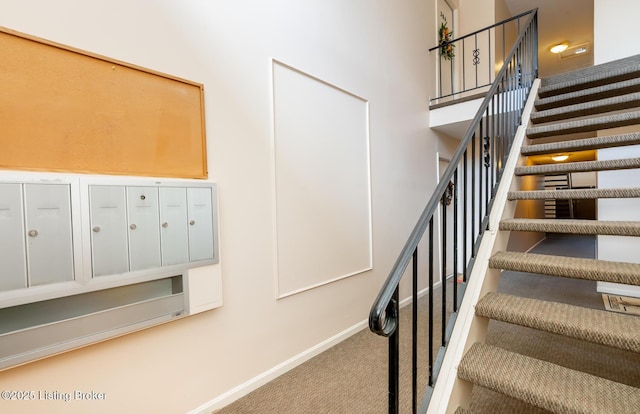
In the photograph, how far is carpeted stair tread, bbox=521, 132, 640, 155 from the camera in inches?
77.0

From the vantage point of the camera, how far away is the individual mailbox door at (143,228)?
4.57 ft

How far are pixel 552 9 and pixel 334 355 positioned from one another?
6775 millimetres

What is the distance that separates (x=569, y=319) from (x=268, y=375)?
1.72 meters

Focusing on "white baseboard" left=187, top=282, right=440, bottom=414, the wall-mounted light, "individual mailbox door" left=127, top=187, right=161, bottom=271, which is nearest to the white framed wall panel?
"white baseboard" left=187, top=282, right=440, bottom=414

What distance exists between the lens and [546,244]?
272 inches

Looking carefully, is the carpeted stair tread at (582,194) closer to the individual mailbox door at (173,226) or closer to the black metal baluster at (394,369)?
the black metal baluster at (394,369)

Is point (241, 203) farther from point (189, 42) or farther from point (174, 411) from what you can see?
point (174, 411)

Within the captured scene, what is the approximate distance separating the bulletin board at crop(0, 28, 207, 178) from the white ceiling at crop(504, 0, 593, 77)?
6270 mm

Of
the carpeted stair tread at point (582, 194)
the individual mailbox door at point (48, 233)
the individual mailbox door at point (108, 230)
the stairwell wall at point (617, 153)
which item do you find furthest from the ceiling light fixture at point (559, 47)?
the individual mailbox door at point (48, 233)

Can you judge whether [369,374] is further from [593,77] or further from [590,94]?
[593,77]

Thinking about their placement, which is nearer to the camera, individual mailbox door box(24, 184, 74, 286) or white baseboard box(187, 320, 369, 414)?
individual mailbox door box(24, 184, 74, 286)

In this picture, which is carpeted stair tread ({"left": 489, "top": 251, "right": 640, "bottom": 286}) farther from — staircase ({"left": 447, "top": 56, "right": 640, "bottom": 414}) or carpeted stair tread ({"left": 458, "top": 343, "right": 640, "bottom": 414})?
carpeted stair tread ({"left": 458, "top": 343, "right": 640, "bottom": 414})

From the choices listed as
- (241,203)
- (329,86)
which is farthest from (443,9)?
(241,203)

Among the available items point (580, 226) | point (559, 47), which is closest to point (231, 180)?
point (580, 226)
